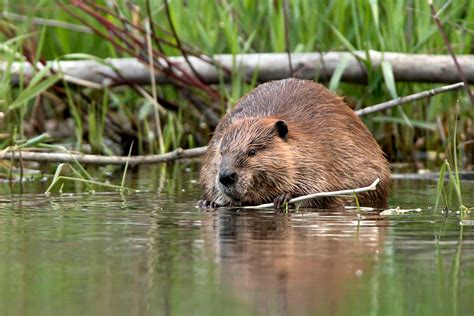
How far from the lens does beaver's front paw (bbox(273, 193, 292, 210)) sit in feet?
17.5

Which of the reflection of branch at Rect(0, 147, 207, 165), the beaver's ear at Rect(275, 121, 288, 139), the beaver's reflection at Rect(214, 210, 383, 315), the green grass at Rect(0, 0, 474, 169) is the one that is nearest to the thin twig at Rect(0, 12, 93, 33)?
the green grass at Rect(0, 0, 474, 169)

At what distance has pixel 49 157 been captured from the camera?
6.23 m

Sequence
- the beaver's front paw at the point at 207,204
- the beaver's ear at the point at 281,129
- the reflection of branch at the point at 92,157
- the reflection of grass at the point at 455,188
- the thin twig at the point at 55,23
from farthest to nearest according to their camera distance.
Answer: the thin twig at the point at 55,23
the reflection of branch at the point at 92,157
the beaver's ear at the point at 281,129
the beaver's front paw at the point at 207,204
the reflection of grass at the point at 455,188

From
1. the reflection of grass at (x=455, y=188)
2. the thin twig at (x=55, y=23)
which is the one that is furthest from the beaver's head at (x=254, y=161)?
the thin twig at (x=55, y=23)

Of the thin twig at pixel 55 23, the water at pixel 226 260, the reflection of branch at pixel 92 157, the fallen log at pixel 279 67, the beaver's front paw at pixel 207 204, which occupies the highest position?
the thin twig at pixel 55 23

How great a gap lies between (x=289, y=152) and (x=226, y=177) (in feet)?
1.63

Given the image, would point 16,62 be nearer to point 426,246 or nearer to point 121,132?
point 121,132

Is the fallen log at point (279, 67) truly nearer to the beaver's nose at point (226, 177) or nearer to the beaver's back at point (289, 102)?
the beaver's back at point (289, 102)

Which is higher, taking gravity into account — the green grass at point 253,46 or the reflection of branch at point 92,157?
the green grass at point 253,46

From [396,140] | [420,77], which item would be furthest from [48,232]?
[396,140]

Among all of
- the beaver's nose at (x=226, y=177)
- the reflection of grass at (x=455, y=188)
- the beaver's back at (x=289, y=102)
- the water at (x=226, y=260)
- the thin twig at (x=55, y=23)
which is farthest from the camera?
the thin twig at (x=55, y=23)

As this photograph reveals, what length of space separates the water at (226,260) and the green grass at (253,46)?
2.05 metres

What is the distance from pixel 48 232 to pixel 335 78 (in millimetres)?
3114

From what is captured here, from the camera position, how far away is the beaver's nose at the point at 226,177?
5.25m
